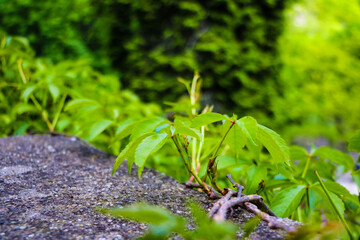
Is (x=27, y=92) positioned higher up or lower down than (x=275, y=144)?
lower down

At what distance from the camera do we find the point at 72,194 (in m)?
0.92

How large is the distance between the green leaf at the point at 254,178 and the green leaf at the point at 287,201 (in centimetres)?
7

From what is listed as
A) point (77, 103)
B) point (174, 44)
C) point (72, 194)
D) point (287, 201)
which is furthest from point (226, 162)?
point (174, 44)

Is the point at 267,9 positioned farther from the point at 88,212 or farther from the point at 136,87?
the point at 88,212

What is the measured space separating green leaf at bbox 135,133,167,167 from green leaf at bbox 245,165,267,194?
1.12ft

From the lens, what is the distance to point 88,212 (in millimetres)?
810

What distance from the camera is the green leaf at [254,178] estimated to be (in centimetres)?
95

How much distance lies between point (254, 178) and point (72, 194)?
57 cm

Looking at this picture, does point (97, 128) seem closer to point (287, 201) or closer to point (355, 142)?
point (287, 201)

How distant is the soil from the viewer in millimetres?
713

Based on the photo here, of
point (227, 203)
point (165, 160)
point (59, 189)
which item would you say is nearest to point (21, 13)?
point (165, 160)

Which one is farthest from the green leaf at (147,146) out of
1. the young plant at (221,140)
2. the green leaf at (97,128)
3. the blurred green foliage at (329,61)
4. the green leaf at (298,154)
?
the blurred green foliage at (329,61)

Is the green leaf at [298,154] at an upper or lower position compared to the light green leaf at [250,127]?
lower

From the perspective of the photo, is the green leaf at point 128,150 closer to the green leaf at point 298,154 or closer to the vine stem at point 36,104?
the green leaf at point 298,154
